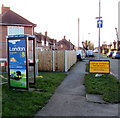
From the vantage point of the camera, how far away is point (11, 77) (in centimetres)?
645

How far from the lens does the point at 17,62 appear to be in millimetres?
6410

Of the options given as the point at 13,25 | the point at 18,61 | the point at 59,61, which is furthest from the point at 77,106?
the point at 13,25

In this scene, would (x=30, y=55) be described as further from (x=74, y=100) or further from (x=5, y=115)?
(x=5, y=115)

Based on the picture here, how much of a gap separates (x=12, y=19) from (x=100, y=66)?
18.0m

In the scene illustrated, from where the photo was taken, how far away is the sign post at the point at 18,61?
625 centimetres

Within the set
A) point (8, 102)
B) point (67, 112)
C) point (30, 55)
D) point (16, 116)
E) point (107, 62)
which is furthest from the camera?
point (30, 55)

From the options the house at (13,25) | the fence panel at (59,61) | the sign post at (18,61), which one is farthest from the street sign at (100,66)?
the house at (13,25)

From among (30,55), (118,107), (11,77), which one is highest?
(30,55)

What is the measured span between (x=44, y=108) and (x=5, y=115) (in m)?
1.19

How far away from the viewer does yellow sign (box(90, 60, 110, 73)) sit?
32.6ft

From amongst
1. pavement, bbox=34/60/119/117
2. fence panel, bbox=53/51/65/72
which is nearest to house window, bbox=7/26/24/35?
fence panel, bbox=53/51/65/72

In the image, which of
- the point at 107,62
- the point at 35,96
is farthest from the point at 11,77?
the point at 107,62

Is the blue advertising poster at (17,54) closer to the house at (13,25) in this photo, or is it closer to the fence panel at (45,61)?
the fence panel at (45,61)

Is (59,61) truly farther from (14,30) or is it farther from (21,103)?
(14,30)
